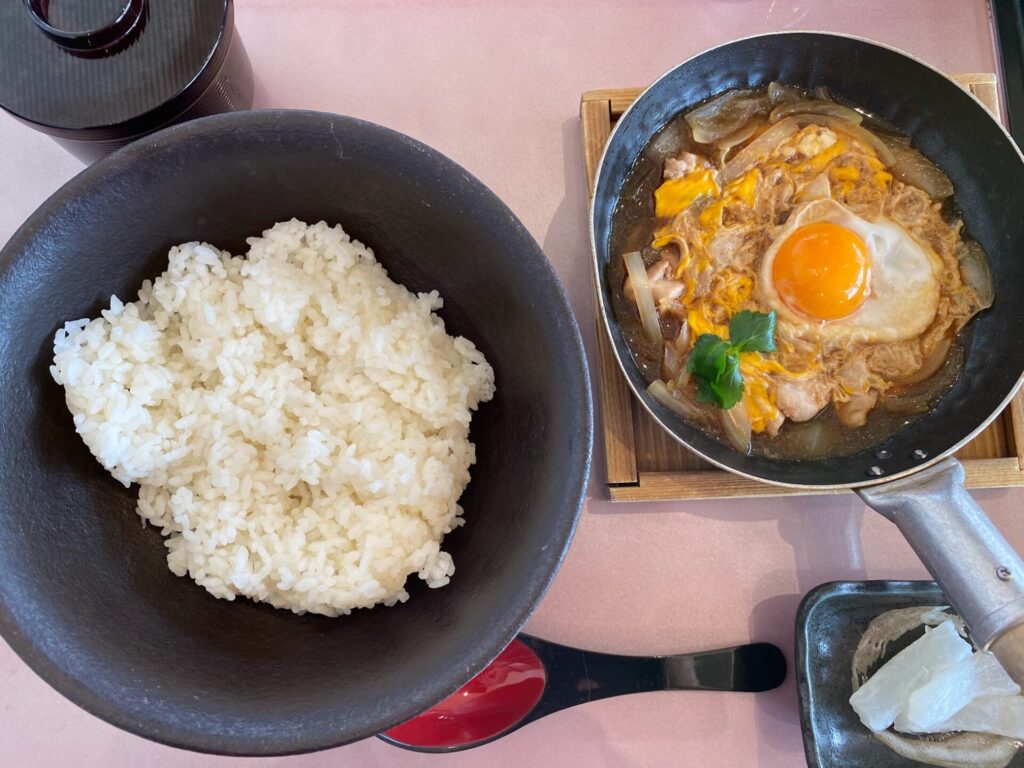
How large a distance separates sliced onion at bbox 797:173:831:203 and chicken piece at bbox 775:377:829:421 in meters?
0.45

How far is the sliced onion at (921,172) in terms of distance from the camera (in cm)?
190

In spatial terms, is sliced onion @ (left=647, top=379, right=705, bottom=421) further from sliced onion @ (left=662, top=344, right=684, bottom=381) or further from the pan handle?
the pan handle

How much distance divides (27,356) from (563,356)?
91 cm

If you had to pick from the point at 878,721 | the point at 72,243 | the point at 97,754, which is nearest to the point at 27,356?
the point at 72,243

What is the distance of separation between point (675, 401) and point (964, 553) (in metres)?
0.64

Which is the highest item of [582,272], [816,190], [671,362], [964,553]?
[816,190]

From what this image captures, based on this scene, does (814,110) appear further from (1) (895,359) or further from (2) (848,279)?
(1) (895,359)

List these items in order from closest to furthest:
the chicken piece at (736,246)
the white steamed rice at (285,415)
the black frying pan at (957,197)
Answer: the white steamed rice at (285,415) < the black frying pan at (957,197) < the chicken piece at (736,246)

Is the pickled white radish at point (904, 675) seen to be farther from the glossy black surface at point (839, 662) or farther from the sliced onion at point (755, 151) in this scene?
the sliced onion at point (755, 151)

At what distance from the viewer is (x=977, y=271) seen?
1864 millimetres

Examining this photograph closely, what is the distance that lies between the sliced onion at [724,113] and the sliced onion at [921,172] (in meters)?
0.36

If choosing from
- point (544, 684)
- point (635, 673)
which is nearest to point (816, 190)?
point (635, 673)

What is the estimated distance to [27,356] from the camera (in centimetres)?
129

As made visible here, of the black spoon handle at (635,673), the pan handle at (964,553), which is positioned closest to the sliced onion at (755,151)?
the pan handle at (964,553)
